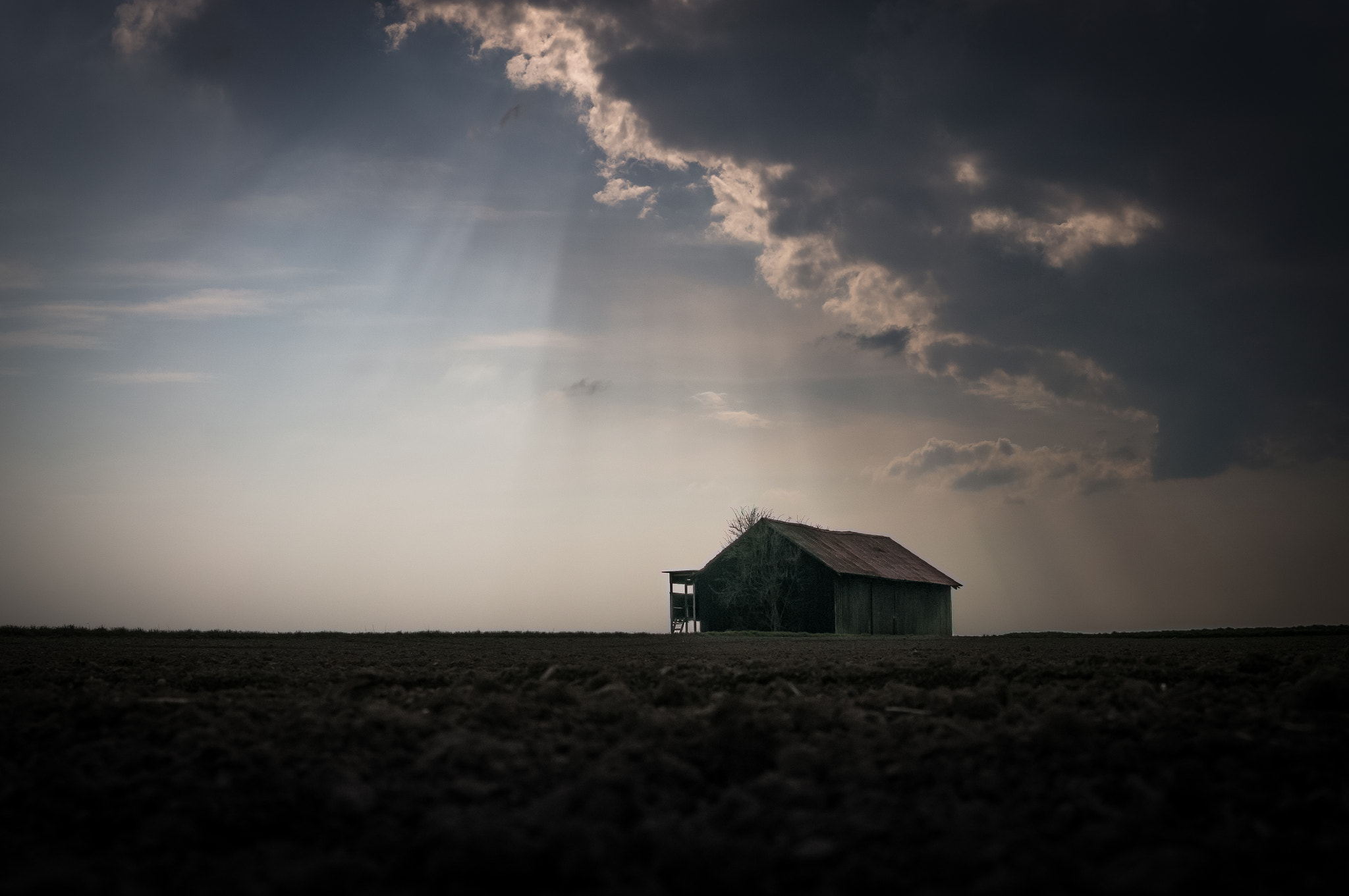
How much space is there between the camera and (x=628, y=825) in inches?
108

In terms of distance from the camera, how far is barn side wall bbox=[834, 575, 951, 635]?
3403 cm

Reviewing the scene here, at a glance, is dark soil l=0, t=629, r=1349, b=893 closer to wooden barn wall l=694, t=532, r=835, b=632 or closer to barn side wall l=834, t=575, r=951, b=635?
wooden barn wall l=694, t=532, r=835, b=632

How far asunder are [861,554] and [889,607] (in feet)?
10.4

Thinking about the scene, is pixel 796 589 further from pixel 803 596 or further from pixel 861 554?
pixel 861 554

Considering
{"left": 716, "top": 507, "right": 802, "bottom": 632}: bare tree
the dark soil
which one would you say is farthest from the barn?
the dark soil

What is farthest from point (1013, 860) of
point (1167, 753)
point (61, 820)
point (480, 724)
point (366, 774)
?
point (61, 820)

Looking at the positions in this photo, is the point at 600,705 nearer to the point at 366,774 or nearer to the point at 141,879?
the point at 366,774

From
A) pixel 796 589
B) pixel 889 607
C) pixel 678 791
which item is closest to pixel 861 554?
pixel 889 607

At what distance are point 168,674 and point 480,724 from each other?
17.8 ft

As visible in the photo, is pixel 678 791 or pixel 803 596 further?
pixel 803 596

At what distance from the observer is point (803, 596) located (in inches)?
1359

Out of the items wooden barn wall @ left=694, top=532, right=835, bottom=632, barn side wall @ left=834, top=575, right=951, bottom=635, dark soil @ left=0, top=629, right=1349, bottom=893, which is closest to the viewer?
dark soil @ left=0, top=629, right=1349, bottom=893

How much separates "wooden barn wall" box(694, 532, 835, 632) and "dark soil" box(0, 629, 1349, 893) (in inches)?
1114

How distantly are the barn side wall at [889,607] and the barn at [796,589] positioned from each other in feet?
0.15
